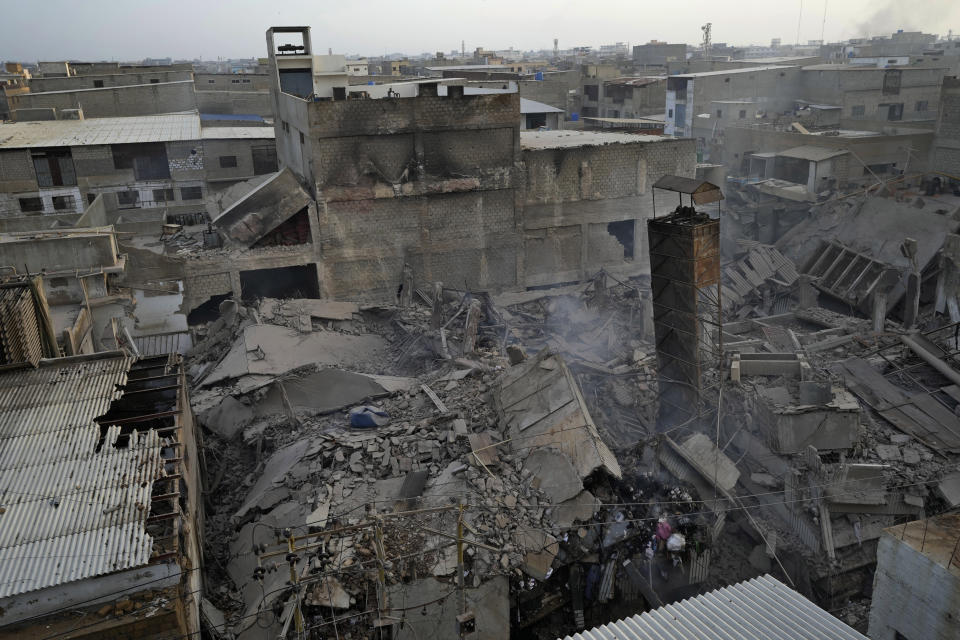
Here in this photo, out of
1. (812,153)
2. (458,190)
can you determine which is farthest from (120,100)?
(812,153)

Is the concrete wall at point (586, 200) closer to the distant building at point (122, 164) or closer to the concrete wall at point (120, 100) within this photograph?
the distant building at point (122, 164)

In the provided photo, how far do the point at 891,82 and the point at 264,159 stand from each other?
115 feet

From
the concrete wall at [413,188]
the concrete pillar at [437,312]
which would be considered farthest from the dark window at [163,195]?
the concrete pillar at [437,312]

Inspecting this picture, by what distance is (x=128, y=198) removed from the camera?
29.9 meters

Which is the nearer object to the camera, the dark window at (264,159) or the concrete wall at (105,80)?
the dark window at (264,159)

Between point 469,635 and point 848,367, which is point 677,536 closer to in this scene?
point 469,635

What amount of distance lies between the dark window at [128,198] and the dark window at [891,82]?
40064mm

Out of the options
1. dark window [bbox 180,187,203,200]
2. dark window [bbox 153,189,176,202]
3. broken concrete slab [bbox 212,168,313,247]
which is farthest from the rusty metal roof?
dark window [bbox 153,189,176,202]

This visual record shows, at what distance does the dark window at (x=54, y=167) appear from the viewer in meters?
28.2

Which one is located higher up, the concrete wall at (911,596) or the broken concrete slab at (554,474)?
the concrete wall at (911,596)

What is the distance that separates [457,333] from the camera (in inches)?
719

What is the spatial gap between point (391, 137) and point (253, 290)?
24.1ft

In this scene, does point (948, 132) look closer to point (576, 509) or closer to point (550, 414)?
point (550, 414)

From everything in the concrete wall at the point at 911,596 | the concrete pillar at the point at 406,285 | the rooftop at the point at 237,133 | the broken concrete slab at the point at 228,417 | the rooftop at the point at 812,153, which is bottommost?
the broken concrete slab at the point at 228,417
